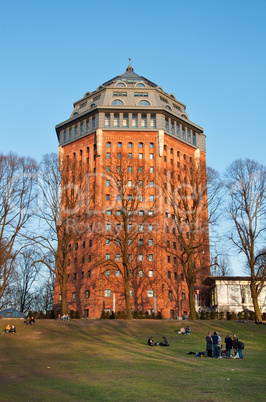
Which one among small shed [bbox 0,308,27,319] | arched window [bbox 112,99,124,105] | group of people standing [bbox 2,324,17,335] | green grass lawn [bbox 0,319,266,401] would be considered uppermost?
arched window [bbox 112,99,124,105]

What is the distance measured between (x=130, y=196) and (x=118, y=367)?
43.5 m

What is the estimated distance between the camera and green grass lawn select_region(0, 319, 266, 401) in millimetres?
14688

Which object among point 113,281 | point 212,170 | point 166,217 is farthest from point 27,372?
point 166,217

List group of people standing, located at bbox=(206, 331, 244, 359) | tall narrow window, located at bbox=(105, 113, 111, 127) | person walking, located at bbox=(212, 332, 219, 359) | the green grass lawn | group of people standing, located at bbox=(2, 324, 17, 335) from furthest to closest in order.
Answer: tall narrow window, located at bbox=(105, 113, 111, 127)
group of people standing, located at bbox=(2, 324, 17, 335)
person walking, located at bbox=(212, 332, 219, 359)
group of people standing, located at bbox=(206, 331, 244, 359)
the green grass lawn

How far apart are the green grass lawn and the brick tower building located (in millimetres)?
21066

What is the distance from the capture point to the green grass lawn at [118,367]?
1469 cm

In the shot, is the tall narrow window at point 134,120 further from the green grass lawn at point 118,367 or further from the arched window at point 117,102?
the green grass lawn at point 118,367

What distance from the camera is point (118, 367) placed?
21047 millimetres

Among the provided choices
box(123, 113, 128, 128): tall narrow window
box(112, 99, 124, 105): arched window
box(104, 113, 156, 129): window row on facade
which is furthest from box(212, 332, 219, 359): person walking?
box(112, 99, 124, 105): arched window

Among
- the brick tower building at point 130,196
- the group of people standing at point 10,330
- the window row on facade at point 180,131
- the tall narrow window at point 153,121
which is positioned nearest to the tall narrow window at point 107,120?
the brick tower building at point 130,196

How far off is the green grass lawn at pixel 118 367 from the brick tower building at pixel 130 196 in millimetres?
21066

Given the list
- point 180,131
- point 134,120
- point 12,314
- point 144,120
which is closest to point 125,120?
point 134,120

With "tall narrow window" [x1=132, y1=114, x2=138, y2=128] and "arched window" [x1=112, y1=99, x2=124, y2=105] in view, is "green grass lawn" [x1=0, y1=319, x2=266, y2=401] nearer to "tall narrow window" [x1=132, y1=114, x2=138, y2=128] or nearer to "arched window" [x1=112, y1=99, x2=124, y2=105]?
"tall narrow window" [x1=132, y1=114, x2=138, y2=128]

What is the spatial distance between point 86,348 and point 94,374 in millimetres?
11423
